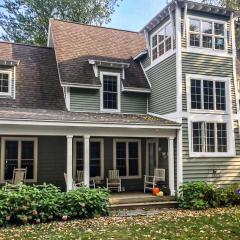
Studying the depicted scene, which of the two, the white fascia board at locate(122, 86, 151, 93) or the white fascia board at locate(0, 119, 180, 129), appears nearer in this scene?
the white fascia board at locate(0, 119, 180, 129)

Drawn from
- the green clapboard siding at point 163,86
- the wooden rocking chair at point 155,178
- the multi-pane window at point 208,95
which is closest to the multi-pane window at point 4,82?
the green clapboard siding at point 163,86

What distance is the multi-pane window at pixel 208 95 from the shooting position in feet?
45.5

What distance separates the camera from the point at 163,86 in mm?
14734

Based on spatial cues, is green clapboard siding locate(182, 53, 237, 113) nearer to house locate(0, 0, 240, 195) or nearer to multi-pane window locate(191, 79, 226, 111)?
house locate(0, 0, 240, 195)

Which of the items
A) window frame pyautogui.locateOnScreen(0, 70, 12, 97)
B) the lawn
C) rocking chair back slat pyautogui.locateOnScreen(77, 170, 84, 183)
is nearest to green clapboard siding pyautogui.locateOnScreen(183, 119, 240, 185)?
the lawn

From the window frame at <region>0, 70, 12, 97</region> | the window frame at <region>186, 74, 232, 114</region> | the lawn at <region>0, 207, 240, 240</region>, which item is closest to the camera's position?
the lawn at <region>0, 207, 240, 240</region>

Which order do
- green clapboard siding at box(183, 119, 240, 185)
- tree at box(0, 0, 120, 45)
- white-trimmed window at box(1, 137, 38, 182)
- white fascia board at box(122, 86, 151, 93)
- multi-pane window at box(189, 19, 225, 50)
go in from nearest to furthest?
green clapboard siding at box(183, 119, 240, 185) < white-trimmed window at box(1, 137, 38, 182) < multi-pane window at box(189, 19, 225, 50) < white fascia board at box(122, 86, 151, 93) < tree at box(0, 0, 120, 45)

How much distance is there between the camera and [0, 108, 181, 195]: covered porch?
38.7ft

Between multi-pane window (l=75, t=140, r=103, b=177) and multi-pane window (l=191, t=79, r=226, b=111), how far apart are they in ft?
14.9

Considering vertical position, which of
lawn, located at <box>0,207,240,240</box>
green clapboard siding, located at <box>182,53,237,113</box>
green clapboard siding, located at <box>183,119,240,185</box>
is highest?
green clapboard siding, located at <box>182,53,237,113</box>

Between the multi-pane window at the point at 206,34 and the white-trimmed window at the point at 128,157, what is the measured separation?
517 cm

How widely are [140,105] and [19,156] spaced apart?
593 centimetres

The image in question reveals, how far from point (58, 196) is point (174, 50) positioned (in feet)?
24.3

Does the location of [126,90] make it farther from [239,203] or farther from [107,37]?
[239,203]
